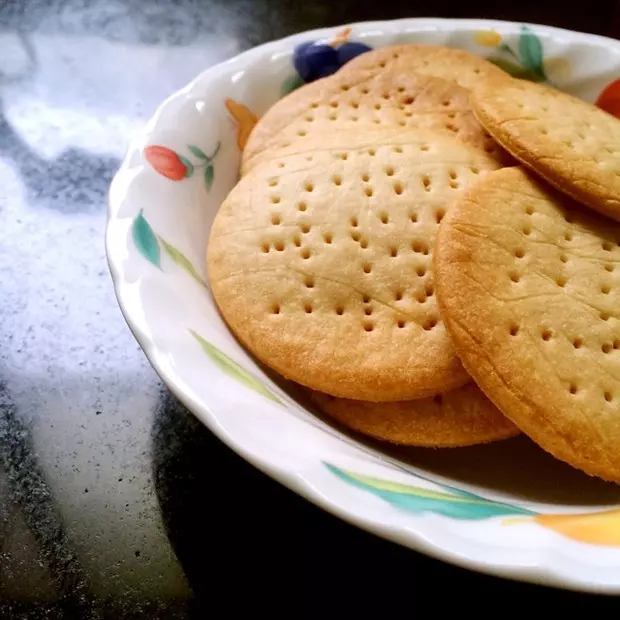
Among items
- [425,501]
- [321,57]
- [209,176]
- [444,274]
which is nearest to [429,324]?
[444,274]

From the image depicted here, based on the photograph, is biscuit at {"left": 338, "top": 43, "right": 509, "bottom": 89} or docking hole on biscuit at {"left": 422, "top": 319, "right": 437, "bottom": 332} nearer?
docking hole on biscuit at {"left": 422, "top": 319, "right": 437, "bottom": 332}

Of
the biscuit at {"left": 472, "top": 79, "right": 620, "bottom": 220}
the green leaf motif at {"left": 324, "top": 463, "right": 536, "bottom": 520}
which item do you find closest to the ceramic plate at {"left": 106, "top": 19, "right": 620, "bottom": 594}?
the green leaf motif at {"left": 324, "top": 463, "right": 536, "bottom": 520}

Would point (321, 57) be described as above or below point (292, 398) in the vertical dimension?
above

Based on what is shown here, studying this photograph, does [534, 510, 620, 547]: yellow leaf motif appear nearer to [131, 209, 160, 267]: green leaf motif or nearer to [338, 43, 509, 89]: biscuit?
[131, 209, 160, 267]: green leaf motif

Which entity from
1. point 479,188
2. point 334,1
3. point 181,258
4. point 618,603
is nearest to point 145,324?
point 181,258

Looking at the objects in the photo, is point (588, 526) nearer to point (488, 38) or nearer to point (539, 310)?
point (539, 310)

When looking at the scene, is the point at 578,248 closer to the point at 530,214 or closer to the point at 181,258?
the point at 530,214
